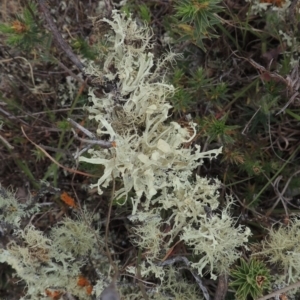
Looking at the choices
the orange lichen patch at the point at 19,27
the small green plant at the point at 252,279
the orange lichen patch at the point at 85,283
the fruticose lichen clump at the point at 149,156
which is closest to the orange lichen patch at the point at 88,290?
the orange lichen patch at the point at 85,283

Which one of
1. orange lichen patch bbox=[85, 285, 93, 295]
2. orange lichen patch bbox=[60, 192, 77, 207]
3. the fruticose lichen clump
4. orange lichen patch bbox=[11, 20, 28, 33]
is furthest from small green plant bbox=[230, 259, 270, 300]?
orange lichen patch bbox=[11, 20, 28, 33]

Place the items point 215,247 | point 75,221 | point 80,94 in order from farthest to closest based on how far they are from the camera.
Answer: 1. point 80,94
2. point 75,221
3. point 215,247

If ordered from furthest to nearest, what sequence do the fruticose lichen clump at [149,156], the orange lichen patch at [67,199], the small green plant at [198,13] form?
the orange lichen patch at [67,199] < the small green plant at [198,13] < the fruticose lichen clump at [149,156]

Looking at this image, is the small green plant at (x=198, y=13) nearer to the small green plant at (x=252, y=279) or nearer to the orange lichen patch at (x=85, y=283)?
the small green plant at (x=252, y=279)

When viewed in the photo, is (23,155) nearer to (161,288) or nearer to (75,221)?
(75,221)

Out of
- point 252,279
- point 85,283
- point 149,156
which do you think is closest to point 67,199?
point 85,283

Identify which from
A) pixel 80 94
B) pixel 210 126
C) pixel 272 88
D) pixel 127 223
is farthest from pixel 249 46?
pixel 127 223
